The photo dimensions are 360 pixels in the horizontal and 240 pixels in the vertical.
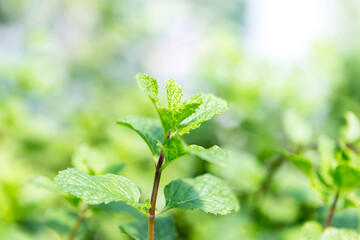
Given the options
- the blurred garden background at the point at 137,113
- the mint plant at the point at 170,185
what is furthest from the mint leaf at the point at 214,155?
the blurred garden background at the point at 137,113

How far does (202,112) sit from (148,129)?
0.07 meters

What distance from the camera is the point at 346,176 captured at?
20.7 inches

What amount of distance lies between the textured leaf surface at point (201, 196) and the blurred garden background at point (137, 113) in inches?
4.1

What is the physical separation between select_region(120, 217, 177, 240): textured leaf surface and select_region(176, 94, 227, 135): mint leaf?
0.50ft

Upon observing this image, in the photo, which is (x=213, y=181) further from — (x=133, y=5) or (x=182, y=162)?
(x=133, y=5)

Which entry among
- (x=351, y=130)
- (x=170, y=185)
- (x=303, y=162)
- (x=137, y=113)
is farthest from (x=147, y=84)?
(x=137, y=113)

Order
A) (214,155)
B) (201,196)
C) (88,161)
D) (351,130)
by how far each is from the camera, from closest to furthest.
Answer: (214,155), (201,196), (88,161), (351,130)

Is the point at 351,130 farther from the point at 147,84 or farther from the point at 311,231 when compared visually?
the point at 147,84

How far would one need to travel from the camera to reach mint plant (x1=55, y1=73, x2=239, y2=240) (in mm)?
366

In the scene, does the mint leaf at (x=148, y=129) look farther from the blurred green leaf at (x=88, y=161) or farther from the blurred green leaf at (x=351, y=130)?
the blurred green leaf at (x=351, y=130)

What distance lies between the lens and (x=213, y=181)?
1.56 ft

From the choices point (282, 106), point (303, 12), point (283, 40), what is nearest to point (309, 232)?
point (282, 106)

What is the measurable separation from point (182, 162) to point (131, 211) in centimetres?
50

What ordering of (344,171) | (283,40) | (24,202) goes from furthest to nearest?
1. (283,40)
2. (24,202)
3. (344,171)
